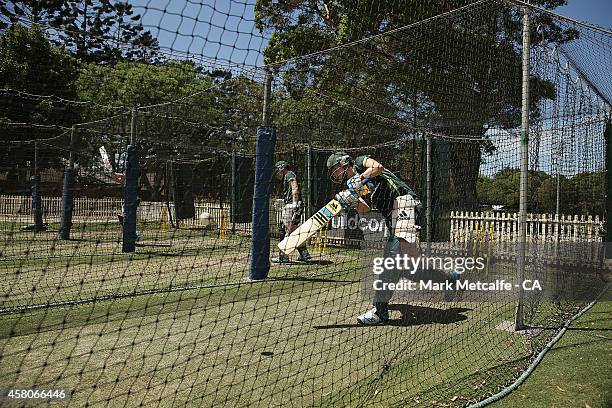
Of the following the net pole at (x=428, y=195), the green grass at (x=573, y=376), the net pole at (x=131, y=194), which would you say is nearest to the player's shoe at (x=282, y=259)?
the net pole at (x=428, y=195)

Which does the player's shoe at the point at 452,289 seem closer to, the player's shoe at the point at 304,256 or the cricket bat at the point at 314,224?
the cricket bat at the point at 314,224

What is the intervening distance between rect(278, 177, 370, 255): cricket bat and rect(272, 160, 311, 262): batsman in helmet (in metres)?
2.23

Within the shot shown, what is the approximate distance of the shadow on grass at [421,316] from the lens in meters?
5.47

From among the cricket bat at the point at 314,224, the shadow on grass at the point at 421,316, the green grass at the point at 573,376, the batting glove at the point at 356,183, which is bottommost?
the green grass at the point at 573,376

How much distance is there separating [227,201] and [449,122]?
5.93 metres

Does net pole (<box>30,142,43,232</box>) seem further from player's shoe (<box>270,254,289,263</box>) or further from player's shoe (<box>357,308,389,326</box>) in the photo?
player's shoe (<box>357,308,389,326</box>)

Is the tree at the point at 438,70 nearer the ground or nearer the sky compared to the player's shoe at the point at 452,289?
nearer the sky

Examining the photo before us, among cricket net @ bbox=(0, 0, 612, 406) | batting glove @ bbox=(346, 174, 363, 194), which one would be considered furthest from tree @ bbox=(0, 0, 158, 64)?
batting glove @ bbox=(346, 174, 363, 194)

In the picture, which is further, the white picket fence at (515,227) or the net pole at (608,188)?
the white picket fence at (515,227)

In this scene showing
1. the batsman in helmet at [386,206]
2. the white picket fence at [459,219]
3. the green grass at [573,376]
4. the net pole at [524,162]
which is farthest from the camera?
the white picket fence at [459,219]

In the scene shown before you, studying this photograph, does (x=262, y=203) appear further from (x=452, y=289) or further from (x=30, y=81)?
(x=30, y=81)

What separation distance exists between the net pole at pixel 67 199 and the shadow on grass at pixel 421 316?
862 cm

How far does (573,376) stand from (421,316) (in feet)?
6.44

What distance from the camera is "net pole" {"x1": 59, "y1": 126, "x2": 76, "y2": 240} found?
12.0 metres
